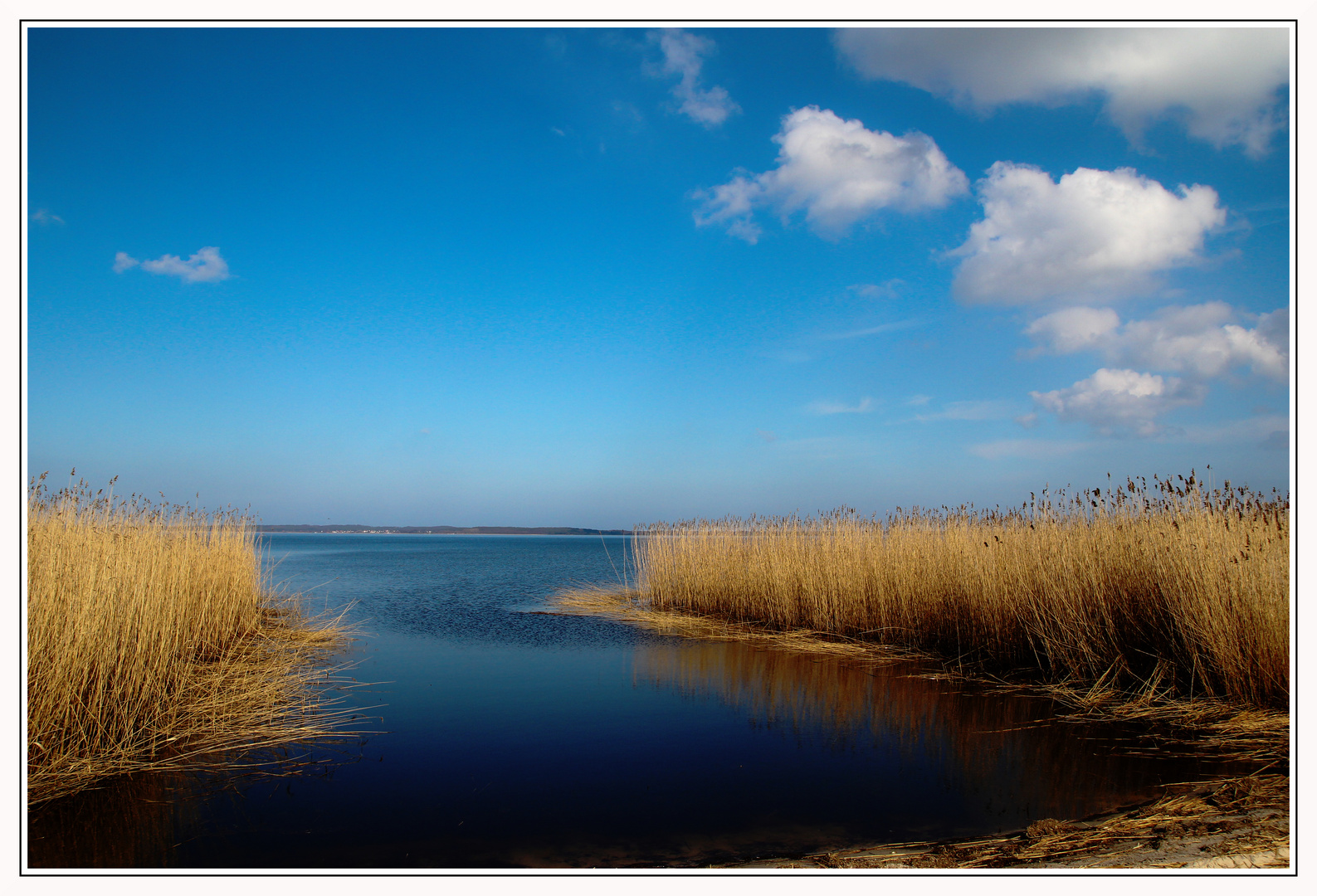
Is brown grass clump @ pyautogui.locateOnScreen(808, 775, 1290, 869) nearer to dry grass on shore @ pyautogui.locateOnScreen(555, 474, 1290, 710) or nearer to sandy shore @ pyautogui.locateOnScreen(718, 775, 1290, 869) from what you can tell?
sandy shore @ pyautogui.locateOnScreen(718, 775, 1290, 869)

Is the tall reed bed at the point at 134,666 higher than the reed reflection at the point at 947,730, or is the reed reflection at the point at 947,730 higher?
the tall reed bed at the point at 134,666

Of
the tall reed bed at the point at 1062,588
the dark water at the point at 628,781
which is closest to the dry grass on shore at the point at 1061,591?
the tall reed bed at the point at 1062,588

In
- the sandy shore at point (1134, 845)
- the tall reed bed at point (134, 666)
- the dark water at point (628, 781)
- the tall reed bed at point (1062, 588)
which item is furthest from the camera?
the tall reed bed at point (1062, 588)

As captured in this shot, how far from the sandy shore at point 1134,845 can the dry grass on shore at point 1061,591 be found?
5.27 ft

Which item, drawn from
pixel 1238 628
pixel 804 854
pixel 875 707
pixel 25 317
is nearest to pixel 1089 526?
pixel 1238 628

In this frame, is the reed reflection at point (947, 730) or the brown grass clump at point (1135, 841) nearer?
the brown grass clump at point (1135, 841)

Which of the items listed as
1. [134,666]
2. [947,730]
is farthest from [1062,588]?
[134,666]

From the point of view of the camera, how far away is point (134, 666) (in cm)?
437

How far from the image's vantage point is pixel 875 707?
570 cm

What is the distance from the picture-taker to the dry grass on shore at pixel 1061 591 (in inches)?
189

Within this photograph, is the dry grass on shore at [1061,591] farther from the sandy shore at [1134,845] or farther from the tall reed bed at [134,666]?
the tall reed bed at [134,666]

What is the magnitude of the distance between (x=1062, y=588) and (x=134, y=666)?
7.32 meters

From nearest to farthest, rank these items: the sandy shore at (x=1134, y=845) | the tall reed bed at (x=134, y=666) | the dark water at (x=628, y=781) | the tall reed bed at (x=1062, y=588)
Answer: the sandy shore at (x=1134, y=845)
the dark water at (x=628, y=781)
the tall reed bed at (x=134, y=666)
the tall reed bed at (x=1062, y=588)

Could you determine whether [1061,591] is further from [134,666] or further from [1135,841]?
[134,666]
